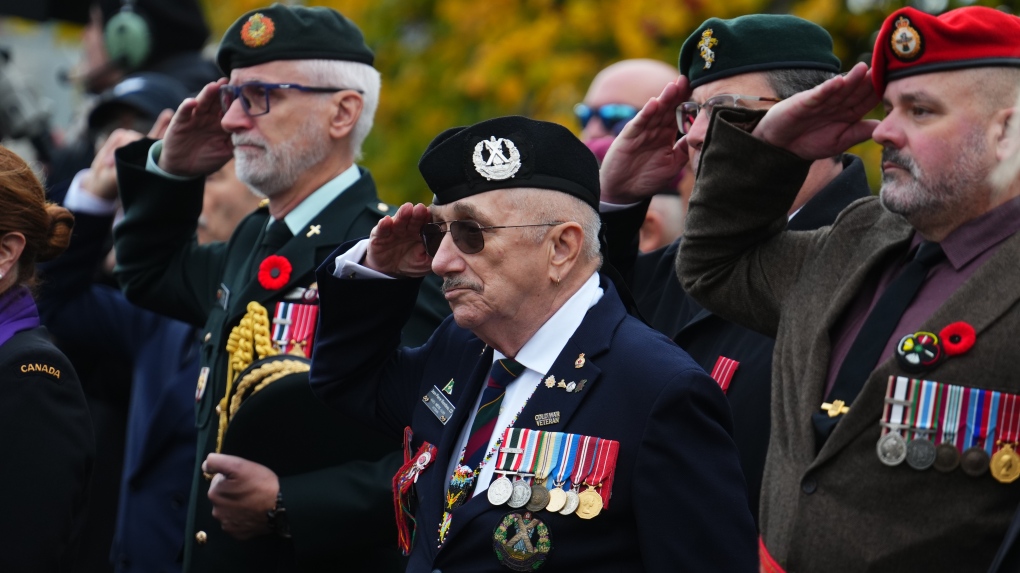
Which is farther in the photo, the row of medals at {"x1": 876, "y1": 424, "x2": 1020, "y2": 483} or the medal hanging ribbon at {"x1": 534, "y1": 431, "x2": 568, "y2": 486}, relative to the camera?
the medal hanging ribbon at {"x1": 534, "y1": 431, "x2": 568, "y2": 486}

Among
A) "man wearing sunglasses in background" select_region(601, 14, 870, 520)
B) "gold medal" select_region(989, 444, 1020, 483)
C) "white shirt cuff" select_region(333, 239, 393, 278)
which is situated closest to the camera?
"gold medal" select_region(989, 444, 1020, 483)

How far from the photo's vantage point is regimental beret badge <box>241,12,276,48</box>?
5273 millimetres

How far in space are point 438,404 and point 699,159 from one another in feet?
3.53

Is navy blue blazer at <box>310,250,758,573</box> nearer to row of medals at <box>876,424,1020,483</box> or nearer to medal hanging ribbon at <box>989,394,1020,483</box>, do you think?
row of medals at <box>876,424,1020,483</box>

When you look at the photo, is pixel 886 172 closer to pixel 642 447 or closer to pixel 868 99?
pixel 868 99

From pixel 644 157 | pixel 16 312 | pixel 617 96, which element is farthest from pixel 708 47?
pixel 617 96

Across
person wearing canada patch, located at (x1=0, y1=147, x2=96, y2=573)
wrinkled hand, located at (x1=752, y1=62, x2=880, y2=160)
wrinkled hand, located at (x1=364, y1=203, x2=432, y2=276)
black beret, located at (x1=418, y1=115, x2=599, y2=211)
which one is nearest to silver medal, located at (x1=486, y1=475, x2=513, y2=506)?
black beret, located at (x1=418, y1=115, x2=599, y2=211)

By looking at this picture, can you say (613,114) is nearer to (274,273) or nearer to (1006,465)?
(274,273)

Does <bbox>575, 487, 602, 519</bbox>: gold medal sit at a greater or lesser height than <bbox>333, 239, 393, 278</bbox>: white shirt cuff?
lesser

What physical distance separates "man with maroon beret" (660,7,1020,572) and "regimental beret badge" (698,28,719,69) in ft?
2.15

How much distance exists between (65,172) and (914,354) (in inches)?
261

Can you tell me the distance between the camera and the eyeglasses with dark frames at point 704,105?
4.38 m

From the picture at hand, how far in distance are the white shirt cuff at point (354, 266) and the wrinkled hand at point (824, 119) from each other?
1183 mm

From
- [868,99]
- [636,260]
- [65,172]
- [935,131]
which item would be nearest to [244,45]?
[636,260]
